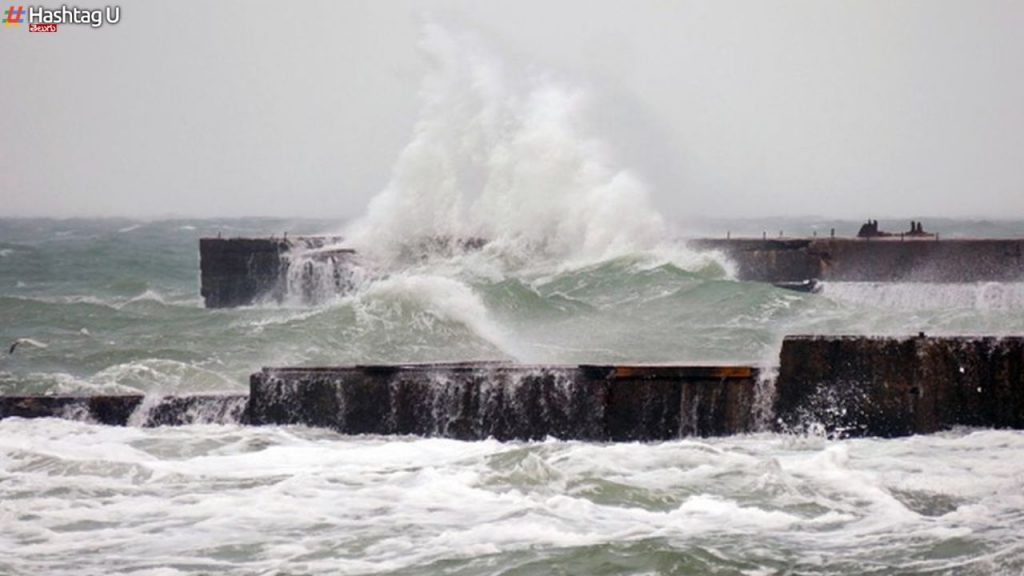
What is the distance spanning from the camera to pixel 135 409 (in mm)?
14328

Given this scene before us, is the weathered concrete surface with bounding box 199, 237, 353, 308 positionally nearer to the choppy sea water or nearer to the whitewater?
the whitewater

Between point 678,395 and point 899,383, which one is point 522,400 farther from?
A: point 899,383

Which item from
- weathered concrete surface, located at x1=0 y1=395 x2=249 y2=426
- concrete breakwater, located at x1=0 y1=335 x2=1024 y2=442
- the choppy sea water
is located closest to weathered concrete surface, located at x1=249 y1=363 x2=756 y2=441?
concrete breakwater, located at x1=0 y1=335 x2=1024 y2=442

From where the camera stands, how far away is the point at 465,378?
43.8 feet

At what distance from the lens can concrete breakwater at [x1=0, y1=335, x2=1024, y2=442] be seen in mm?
12547

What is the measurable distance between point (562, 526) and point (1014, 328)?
1164 centimetres

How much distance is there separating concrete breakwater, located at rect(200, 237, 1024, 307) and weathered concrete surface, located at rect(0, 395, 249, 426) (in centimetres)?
1132

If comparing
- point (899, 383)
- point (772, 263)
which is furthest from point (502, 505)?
point (772, 263)

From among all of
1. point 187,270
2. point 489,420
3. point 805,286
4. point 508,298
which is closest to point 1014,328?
point 805,286

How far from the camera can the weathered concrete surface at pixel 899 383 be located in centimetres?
1248

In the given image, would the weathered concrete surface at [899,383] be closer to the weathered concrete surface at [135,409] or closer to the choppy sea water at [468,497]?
the choppy sea water at [468,497]

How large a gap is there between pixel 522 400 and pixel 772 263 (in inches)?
521

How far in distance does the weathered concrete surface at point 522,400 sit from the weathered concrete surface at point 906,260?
39.4 feet

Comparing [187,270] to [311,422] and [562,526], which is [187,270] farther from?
[562,526]
